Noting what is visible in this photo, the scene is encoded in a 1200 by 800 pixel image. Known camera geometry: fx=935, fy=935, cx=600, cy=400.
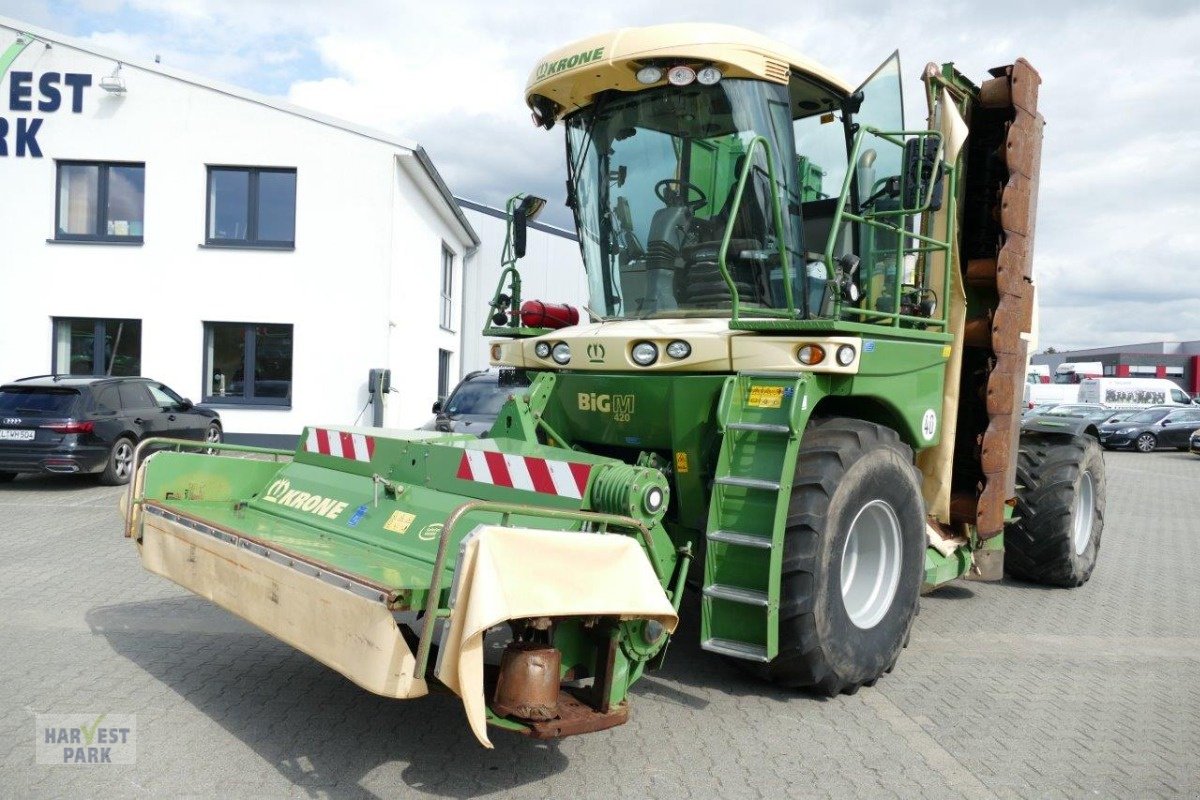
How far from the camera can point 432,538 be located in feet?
13.7

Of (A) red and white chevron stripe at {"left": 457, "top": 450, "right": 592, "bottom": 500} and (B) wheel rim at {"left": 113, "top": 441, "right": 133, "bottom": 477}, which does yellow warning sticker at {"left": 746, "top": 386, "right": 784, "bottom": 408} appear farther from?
(B) wheel rim at {"left": 113, "top": 441, "right": 133, "bottom": 477}

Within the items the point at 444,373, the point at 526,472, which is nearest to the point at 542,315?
the point at 526,472

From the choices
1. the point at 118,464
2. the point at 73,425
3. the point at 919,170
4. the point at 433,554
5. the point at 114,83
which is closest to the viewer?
the point at 433,554

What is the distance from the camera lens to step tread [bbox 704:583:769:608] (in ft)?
13.3

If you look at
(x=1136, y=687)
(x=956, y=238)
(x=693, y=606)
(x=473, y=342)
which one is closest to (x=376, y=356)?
(x=473, y=342)

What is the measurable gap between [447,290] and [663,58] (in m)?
19.3

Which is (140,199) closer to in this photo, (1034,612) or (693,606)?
(693,606)

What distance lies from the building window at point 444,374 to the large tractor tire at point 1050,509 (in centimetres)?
1718

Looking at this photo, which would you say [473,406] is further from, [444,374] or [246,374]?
[444,374]

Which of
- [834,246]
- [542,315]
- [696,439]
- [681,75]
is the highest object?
[681,75]

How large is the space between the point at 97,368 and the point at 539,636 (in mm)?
15944

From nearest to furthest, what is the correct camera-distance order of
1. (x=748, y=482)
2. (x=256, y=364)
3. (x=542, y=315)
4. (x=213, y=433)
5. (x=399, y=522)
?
1. (x=748, y=482)
2. (x=399, y=522)
3. (x=542, y=315)
4. (x=213, y=433)
5. (x=256, y=364)

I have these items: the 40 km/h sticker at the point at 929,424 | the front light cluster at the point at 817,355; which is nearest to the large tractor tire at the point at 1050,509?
the 40 km/h sticker at the point at 929,424

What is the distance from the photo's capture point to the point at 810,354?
4.44m
